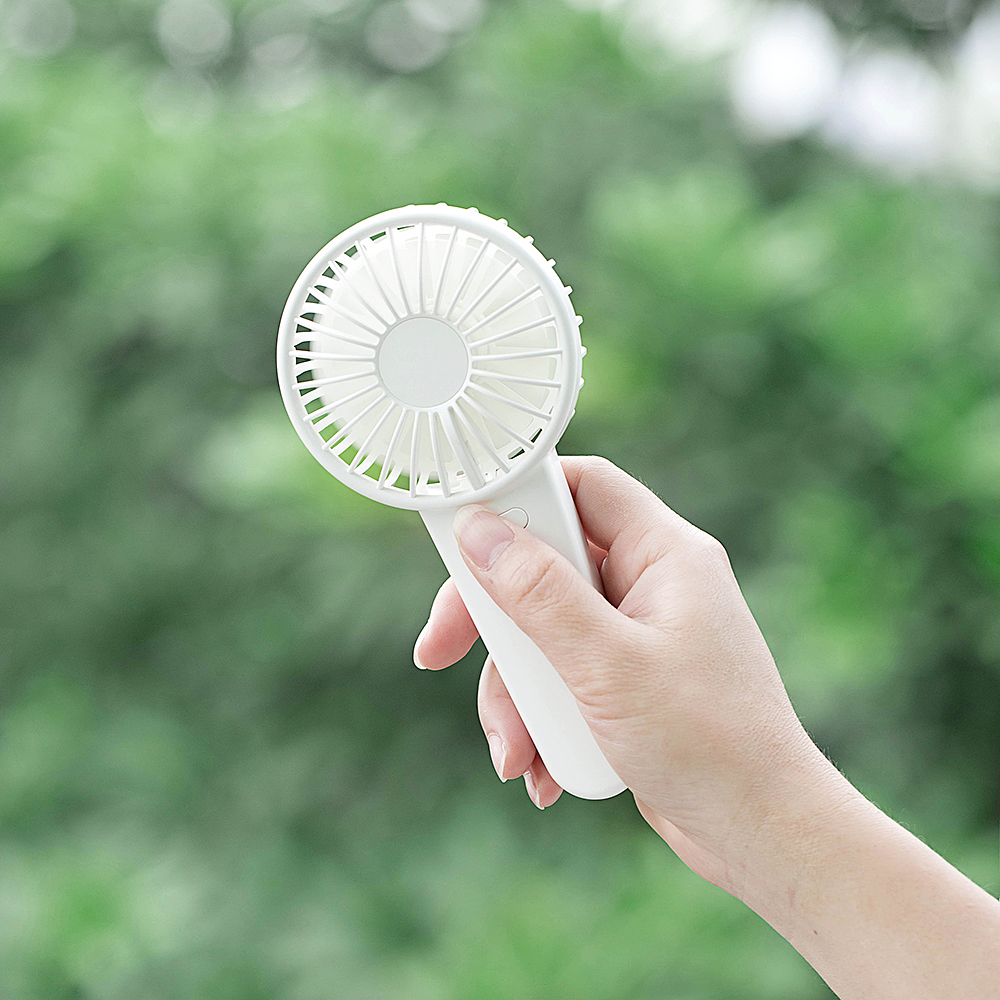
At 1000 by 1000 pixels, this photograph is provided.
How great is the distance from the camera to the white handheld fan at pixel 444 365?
59cm

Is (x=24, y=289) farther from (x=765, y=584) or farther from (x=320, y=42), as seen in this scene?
(x=765, y=584)

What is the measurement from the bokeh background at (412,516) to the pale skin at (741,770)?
637 mm

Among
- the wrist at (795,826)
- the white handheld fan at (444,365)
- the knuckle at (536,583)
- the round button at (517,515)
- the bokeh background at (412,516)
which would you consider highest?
the white handheld fan at (444,365)

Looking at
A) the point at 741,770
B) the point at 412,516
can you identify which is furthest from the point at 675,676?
the point at 412,516

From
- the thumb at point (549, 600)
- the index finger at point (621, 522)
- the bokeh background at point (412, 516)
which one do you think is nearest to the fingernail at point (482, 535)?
the thumb at point (549, 600)

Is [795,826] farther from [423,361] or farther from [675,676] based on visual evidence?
[423,361]

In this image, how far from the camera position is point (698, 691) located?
58 cm

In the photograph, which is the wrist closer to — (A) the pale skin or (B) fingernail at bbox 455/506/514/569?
(A) the pale skin

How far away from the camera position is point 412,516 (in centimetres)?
137

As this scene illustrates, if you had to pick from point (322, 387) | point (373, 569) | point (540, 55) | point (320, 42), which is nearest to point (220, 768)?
point (373, 569)

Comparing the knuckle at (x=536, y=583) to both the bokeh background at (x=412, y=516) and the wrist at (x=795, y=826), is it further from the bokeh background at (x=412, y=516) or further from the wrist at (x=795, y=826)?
the bokeh background at (x=412, y=516)

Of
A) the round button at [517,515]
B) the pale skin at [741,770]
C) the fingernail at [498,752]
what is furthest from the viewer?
the fingernail at [498,752]

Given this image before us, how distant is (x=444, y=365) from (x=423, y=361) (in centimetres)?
1

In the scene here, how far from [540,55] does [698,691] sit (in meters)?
1.32
